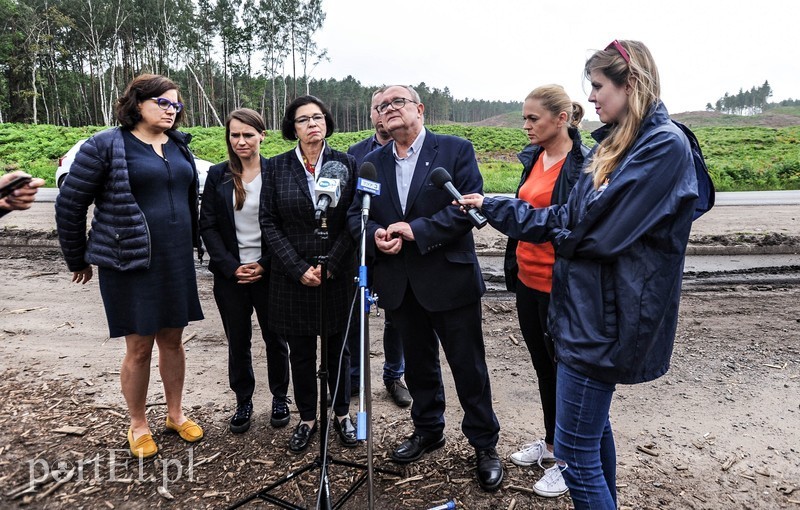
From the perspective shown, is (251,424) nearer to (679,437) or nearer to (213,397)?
(213,397)

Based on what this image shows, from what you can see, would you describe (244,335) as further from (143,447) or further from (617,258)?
(617,258)

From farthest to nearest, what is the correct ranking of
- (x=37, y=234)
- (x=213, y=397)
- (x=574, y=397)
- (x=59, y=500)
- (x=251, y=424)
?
(x=37, y=234), (x=213, y=397), (x=251, y=424), (x=59, y=500), (x=574, y=397)

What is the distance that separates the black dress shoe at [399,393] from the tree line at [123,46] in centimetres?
4315

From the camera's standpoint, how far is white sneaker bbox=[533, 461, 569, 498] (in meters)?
3.00

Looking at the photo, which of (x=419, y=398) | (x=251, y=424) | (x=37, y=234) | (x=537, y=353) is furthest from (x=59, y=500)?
(x=37, y=234)

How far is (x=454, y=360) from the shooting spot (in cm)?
327

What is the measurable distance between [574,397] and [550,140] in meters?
1.62

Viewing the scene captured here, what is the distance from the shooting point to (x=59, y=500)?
304 cm

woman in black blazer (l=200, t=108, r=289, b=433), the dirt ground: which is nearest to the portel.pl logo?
the dirt ground

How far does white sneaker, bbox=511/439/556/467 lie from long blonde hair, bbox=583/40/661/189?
6.66 ft

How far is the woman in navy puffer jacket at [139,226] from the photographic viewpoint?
317 cm

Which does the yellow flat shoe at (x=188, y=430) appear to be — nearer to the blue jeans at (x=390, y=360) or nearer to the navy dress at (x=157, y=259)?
the navy dress at (x=157, y=259)

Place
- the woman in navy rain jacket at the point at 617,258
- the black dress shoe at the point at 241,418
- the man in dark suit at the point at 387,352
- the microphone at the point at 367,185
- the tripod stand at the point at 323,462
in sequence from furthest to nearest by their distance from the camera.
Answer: the man in dark suit at the point at 387,352
the black dress shoe at the point at 241,418
the microphone at the point at 367,185
the tripod stand at the point at 323,462
the woman in navy rain jacket at the point at 617,258

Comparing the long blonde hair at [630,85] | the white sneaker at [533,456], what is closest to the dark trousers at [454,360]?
the white sneaker at [533,456]
